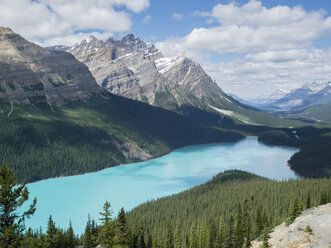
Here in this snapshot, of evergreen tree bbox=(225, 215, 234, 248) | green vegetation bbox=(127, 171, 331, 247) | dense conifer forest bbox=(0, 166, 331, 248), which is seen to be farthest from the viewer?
green vegetation bbox=(127, 171, 331, 247)

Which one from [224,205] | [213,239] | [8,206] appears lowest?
[224,205]

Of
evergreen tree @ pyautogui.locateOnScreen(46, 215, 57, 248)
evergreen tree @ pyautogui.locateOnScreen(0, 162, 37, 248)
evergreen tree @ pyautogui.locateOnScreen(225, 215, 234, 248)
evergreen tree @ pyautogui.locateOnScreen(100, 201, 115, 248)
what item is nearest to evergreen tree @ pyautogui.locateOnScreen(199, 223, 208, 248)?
evergreen tree @ pyautogui.locateOnScreen(225, 215, 234, 248)

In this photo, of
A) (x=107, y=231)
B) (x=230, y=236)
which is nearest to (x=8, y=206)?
(x=107, y=231)

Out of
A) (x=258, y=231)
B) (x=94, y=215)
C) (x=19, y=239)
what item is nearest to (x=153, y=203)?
(x=94, y=215)

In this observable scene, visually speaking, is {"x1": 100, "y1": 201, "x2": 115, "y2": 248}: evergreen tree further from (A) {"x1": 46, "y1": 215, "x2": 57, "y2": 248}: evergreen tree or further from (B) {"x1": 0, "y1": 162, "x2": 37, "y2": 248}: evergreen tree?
(B) {"x1": 0, "y1": 162, "x2": 37, "y2": 248}: evergreen tree

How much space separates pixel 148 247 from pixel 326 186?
91.4 m

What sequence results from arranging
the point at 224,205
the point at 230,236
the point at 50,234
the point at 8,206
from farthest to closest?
the point at 224,205
the point at 230,236
the point at 50,234
the point at 8,206

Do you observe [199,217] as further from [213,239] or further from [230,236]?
[213,239]

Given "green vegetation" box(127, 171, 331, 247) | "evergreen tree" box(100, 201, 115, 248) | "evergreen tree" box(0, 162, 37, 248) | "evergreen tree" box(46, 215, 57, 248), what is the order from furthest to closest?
"green vegetation" box(127, 171, 331, 247) < "evergreen tree" box(100, 201, 115, 248) < "evergreen tree" box(46, 215, 57, 248) < "evergreen tree" box(0, 162, 37, 248)

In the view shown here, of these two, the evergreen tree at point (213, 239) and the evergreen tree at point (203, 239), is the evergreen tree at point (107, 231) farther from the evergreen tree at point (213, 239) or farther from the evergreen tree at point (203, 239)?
the evergreen tree at point (213, 239)

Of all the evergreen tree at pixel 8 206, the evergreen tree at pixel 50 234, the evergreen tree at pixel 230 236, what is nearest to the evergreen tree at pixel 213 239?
the evergreen tree at pixel 230 236

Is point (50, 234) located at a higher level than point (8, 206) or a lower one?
lower

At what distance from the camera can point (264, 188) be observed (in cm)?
14325

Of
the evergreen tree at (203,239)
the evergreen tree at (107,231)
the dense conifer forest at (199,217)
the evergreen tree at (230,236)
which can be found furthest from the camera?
the evergreen tree at (230,236)
